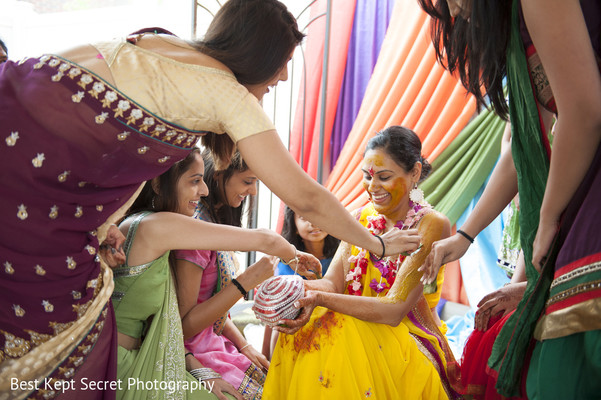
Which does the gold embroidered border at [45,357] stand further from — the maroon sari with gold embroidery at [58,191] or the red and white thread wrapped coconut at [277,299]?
A: the red and white thread wrapped coconut at [277,299]

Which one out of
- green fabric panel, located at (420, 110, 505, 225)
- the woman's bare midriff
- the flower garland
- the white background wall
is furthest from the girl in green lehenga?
the white background wall

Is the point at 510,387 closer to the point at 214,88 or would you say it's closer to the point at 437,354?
the point at 437,354

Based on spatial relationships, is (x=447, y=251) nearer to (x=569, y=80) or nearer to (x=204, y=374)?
(x=569, y=80)

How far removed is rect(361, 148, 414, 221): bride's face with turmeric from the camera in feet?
8.21

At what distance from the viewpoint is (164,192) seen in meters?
2.16

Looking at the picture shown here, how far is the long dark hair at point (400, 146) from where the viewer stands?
8.25ft

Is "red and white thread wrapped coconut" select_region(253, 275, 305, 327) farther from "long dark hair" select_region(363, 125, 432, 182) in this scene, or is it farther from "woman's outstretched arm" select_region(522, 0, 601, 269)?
"woman's outstretched arm" select_region(522, 0, 601, 269)

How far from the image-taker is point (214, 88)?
154 centimetres

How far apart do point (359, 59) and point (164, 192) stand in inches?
115

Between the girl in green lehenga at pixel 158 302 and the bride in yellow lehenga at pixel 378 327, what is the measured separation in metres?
0.26

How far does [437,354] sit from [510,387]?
85 cm

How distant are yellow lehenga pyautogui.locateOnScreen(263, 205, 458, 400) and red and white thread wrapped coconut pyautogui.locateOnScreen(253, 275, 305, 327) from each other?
0.45 feet

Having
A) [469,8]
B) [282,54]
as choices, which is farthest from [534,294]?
[282,54]

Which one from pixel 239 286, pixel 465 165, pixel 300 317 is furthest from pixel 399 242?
pixel 465 165
